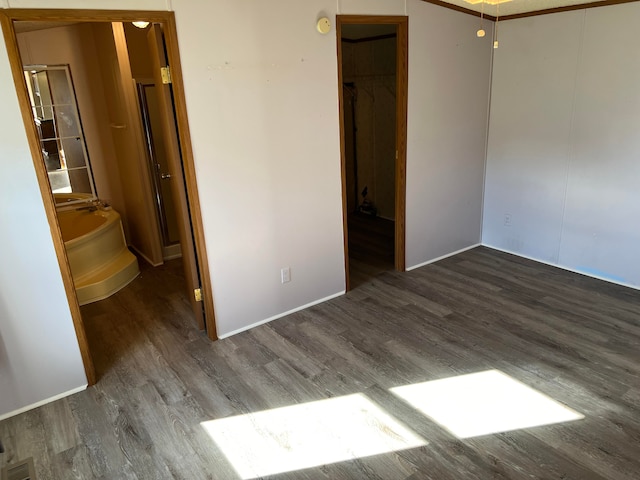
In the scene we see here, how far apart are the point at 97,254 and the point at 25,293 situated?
179 centimetres

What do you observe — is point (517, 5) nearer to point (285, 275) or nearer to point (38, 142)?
point (285, 275)

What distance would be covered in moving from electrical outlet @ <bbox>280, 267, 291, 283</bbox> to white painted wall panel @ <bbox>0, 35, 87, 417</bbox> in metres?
1.44

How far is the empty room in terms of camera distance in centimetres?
232

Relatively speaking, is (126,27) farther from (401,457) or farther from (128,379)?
(401,457)

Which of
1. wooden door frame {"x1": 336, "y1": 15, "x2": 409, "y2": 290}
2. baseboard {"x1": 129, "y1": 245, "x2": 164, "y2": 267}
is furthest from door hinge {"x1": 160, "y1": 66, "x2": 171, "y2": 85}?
baseboard {"x1": 129, "y1": 245, "x2": 164, "y2": 267}

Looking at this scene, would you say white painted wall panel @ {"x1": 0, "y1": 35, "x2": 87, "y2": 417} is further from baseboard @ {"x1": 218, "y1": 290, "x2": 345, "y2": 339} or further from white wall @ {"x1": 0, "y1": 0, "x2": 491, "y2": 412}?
baseboard @ {"x1": 218, "y1": 290, "x2": 345, "y2": 339}

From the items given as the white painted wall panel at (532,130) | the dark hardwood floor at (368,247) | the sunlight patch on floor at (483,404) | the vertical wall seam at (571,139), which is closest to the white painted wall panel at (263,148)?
the dark hardwood floor at (368,247)

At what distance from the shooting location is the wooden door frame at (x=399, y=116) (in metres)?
3.42

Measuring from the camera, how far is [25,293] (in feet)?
8.25

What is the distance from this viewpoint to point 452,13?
154 inches

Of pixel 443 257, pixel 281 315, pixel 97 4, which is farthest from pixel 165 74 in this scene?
pixel 443 257

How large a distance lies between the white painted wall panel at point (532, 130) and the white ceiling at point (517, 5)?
11 centimetres

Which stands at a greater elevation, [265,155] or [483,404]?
[265,155]

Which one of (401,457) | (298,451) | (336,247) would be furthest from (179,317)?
(401,457)
